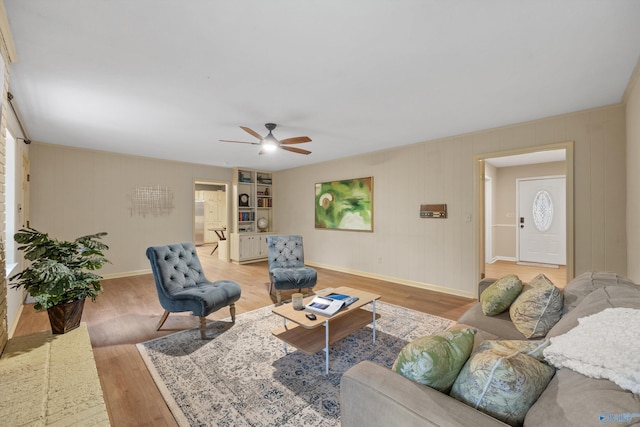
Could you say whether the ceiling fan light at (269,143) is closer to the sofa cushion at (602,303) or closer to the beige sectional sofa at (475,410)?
the beige sectional sofa at (475,410)

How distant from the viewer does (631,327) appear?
3.13 feet

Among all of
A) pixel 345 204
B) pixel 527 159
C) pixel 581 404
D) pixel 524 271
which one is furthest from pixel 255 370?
pixel 527 159

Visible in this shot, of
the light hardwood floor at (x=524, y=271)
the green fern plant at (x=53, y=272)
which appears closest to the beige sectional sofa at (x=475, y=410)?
the green fern plant at (x=53, y=272)

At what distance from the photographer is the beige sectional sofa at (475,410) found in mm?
718

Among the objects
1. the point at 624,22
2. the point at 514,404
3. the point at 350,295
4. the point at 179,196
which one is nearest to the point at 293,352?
the point at 350,295

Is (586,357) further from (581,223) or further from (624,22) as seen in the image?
(581,223)

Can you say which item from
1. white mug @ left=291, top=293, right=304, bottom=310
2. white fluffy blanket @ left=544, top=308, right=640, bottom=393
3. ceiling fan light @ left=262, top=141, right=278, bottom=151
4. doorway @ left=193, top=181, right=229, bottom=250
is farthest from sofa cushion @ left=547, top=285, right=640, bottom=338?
doorway @ left=193, top=181, right=229, bottom=250

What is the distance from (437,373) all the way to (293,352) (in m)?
1.70

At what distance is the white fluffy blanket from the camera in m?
0.80

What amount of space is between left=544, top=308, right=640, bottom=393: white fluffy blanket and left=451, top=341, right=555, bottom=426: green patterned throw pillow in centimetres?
9

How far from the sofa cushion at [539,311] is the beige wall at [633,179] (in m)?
1.25

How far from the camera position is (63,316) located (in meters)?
1.78

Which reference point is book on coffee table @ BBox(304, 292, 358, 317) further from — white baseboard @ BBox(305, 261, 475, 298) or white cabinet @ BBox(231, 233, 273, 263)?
white cabinet @ BBox(231, 233, 273, 263)

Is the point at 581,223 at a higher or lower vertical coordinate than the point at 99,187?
lower
